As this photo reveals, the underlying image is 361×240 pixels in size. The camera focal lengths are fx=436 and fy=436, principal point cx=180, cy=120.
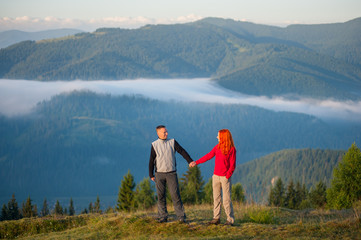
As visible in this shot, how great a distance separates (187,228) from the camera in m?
13.5

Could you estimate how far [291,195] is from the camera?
82.2 meters

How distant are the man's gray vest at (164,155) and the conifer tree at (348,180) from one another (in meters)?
17.8

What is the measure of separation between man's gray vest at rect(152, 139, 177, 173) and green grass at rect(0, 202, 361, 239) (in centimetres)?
175

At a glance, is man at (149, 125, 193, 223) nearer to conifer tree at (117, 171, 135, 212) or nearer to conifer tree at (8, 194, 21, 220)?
conifer tree at (117, 171, 135, 212)

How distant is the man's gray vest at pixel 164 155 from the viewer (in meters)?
13.8

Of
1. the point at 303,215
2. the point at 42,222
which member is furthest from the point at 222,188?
the point at 42,222

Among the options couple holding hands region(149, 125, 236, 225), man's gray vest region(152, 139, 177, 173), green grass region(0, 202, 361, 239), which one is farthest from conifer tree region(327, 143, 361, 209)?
man's gray vest region(152, 139, 177, 173)

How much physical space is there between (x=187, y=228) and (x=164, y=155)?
93.4 inches

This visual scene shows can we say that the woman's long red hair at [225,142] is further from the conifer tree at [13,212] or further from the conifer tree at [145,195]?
the conifer tree at [13,212]

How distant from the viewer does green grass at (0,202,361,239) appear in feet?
41.8

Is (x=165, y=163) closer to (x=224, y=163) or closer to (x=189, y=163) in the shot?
(x=189, y=163)

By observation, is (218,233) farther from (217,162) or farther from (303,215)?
(303,215)

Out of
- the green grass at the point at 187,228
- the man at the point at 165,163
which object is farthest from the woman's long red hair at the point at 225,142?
the green grass at the point at 187,228

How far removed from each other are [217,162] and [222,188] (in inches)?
35.7
